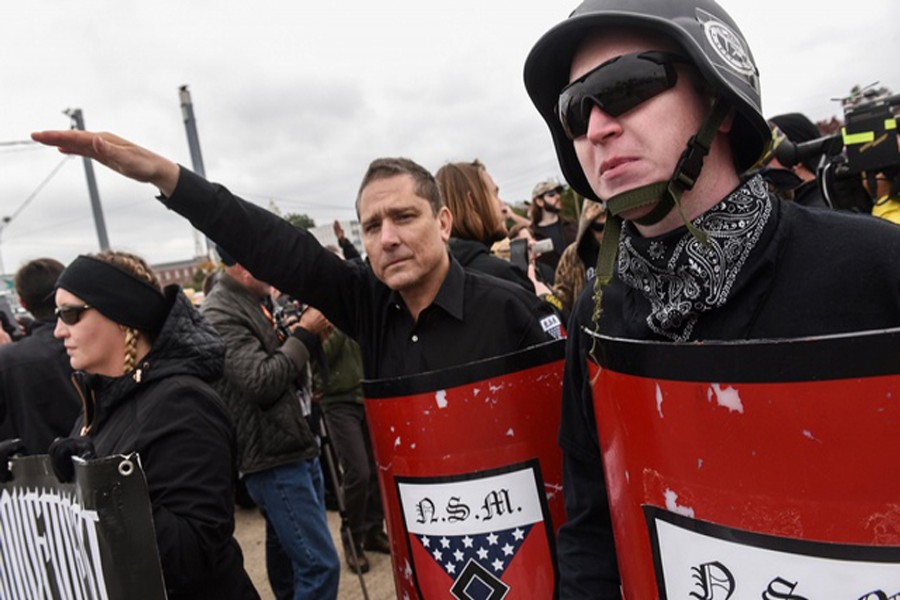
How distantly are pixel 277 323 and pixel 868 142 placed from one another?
3370mm

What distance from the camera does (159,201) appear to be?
1.99 metres

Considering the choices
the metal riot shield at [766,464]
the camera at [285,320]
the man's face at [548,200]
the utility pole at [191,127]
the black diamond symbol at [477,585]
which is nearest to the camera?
the metal riot shield at [766,464]

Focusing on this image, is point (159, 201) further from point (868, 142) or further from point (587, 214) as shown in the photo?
point (868, 142)

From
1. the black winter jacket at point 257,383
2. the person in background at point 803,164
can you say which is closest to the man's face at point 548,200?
the person in background at point 803,164

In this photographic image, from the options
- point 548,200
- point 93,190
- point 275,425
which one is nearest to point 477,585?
point 275,425

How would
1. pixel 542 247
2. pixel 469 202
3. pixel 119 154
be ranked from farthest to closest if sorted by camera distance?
pixel 542 247, pixel 469 202, pixel 119 154

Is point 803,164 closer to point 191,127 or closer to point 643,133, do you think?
point 643,133

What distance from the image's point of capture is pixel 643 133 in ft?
3.60

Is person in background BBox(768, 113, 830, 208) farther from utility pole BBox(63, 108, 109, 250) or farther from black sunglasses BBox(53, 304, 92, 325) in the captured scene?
utility pole BBox(63, 108, 109, 250)

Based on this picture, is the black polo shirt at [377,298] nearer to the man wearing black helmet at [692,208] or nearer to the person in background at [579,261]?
the man wearing black helmet at [692,208]

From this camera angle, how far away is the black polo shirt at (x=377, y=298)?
1965 mm

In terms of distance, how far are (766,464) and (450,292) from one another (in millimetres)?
1311

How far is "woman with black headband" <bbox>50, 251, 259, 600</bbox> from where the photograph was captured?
73.8 inches

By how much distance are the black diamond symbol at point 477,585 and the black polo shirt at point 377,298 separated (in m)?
0.61
